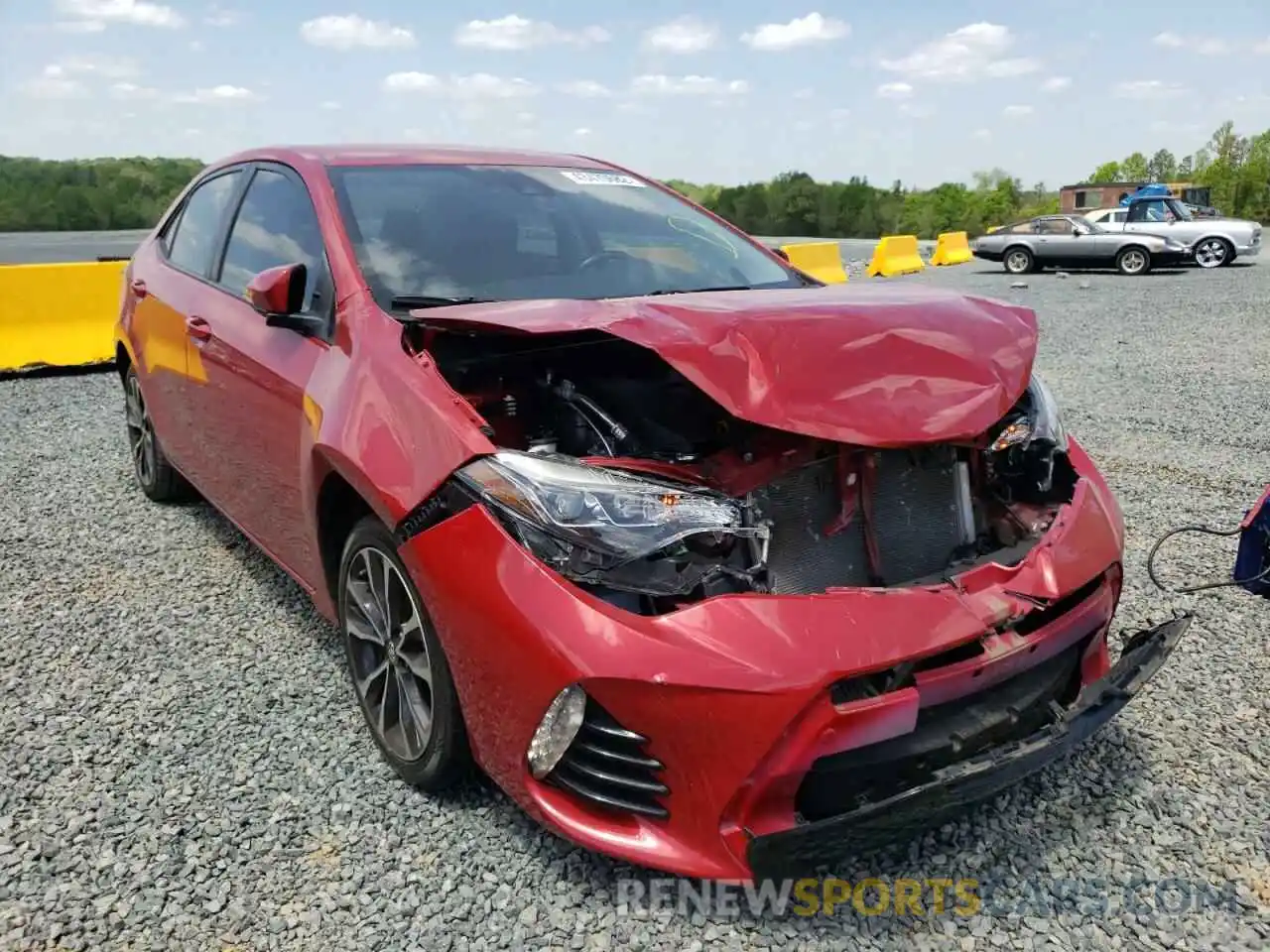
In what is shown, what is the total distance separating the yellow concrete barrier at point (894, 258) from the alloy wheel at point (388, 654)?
17936mm

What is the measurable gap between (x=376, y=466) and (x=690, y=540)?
32.1 inches

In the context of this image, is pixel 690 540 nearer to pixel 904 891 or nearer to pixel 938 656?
pixel 938 656

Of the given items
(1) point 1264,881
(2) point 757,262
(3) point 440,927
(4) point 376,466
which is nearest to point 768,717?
(3) point 440,927

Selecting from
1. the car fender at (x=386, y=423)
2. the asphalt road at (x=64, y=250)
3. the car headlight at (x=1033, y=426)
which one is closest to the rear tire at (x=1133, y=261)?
the asphalt road at (x=64, y=250)

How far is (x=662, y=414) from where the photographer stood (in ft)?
8.41

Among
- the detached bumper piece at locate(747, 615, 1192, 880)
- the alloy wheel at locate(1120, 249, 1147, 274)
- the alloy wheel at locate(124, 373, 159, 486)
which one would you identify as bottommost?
the detached bumper piece at locate(747, 615, 1192, 880)

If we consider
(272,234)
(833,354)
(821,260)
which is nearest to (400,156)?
(272,234)

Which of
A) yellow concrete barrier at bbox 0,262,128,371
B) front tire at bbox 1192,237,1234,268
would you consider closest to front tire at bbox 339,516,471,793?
yellow concrete barrier at bbox 0,262,128,371

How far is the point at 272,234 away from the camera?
349 cm

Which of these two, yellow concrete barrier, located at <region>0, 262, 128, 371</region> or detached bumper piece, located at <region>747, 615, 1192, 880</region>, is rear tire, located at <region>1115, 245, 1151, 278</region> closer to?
yellow concrete barrier, located at <region>0, 262, 128, 371</region>

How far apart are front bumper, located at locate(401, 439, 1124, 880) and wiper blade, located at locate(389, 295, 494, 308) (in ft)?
2.82

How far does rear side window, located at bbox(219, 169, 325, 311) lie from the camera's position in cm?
315

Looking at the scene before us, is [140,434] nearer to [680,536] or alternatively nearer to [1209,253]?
[680,536]

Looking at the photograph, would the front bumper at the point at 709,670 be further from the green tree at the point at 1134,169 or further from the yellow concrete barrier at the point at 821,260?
the green tree at the point at 1134,169
